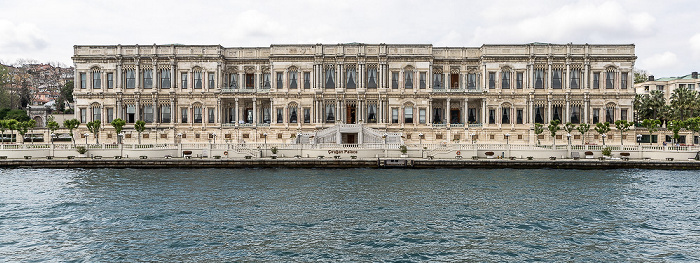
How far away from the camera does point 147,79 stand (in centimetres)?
6762

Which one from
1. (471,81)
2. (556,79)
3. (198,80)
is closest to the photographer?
(556,79)

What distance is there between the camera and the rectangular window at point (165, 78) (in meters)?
67.3

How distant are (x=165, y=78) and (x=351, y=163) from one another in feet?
107

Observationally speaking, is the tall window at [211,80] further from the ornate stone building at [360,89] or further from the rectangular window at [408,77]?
the rectangular window at [408,77]

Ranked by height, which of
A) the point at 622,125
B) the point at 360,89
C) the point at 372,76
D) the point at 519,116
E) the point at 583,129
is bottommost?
the point at 583,129

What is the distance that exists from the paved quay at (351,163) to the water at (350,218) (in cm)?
473

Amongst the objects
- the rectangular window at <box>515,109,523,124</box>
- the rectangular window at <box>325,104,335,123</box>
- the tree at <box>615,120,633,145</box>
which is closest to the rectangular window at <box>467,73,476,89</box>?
the rectangular window at <box>515,109,523,124</box>

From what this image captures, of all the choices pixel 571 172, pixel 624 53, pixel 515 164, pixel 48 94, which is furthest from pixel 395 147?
pixel 48 94

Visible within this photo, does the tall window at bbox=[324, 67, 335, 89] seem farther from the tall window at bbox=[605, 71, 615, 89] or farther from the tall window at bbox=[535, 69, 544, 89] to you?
the tall window at bbox=[605, 71, 615, 89]

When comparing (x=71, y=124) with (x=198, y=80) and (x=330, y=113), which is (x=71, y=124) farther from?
(x=330, y=113)

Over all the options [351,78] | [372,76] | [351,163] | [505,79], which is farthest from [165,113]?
[505,79]

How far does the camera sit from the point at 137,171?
46.0 metres

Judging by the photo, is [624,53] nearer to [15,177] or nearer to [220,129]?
[220,129]

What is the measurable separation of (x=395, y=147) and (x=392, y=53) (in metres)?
18.6
